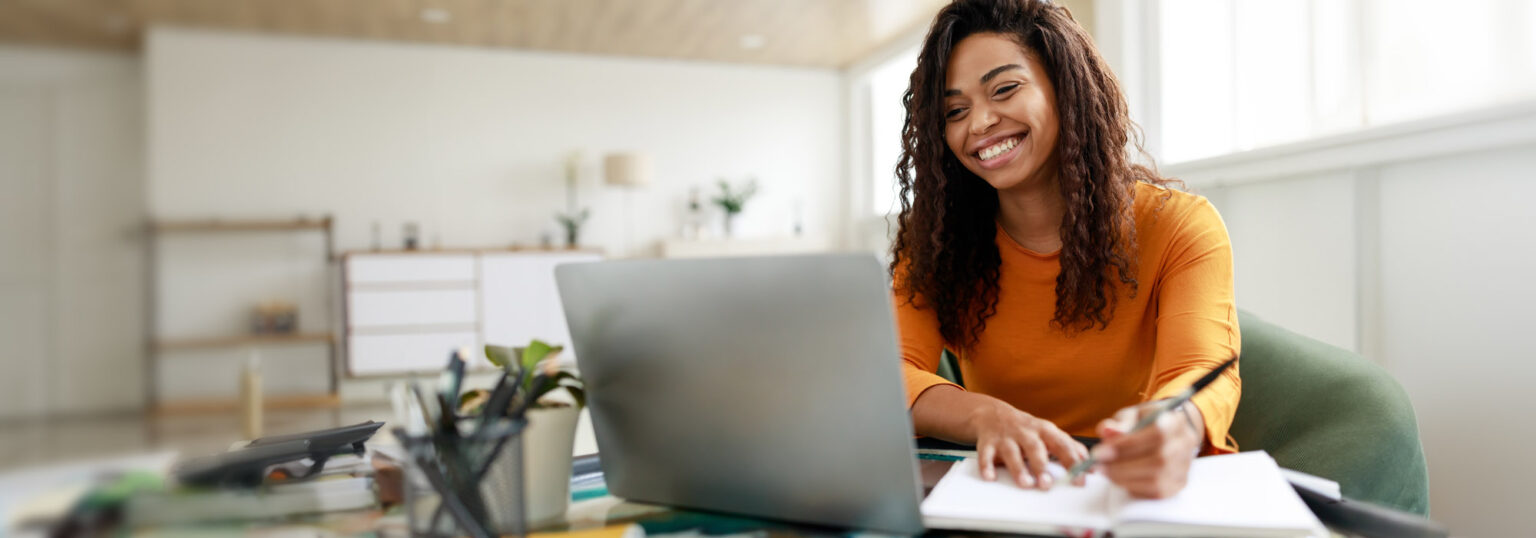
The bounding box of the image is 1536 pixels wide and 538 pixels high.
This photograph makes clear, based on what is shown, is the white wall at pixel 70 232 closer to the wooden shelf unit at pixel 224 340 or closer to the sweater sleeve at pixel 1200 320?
the wooden shelf unit at pixel 224 340

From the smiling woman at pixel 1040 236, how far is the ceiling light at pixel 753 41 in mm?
4586

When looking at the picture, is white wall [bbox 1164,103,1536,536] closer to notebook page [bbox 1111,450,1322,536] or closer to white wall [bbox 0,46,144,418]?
notebook page [bbox 1111,450,1322,536]

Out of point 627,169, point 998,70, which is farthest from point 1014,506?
point 627,169

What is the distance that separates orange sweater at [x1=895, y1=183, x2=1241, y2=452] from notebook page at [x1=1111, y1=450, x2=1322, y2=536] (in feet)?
1.11

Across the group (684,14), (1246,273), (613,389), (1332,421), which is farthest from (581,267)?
(684,14)

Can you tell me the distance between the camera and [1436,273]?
2006mm

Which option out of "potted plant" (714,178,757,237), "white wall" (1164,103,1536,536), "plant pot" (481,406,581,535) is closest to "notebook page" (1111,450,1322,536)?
"plant pot" (481,406,581,535)

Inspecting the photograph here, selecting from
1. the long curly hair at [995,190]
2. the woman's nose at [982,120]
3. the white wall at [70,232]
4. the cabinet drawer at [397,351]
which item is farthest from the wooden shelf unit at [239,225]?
the woman's nose at [982,120]

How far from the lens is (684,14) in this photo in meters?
5.33

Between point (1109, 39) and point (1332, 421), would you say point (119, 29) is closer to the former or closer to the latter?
point (1109, 39)

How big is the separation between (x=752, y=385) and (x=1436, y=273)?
2.01 meters

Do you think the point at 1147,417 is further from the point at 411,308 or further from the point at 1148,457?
the point at 411,308

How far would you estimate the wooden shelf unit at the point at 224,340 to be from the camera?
209 inches

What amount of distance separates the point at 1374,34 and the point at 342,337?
5690 mm
